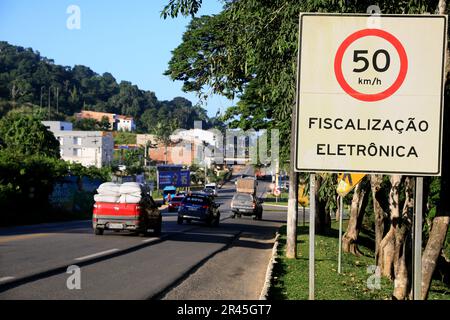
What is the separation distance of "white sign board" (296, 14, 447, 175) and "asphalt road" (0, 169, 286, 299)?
5424mm

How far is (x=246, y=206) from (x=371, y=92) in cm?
4270

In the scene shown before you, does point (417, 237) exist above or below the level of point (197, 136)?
below

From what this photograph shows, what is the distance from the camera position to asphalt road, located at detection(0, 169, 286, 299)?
11086mm

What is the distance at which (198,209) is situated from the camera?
35.6 m

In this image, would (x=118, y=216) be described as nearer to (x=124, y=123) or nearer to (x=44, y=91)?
(x=44, y=91)

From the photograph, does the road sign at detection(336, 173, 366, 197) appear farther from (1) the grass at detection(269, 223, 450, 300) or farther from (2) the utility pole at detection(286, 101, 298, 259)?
(2) the utility pole at detection(286, 101, 298, 259)

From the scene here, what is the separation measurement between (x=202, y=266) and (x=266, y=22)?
6.30 metres

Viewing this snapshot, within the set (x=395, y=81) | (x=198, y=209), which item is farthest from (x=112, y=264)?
(x=198, y=209)

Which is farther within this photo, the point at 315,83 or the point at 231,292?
the point at 231,292

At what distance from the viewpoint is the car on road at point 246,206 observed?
48.4 metres

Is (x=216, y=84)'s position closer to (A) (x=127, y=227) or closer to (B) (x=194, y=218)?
(A) (x=127, y=227)

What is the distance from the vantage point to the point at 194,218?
3562cm
